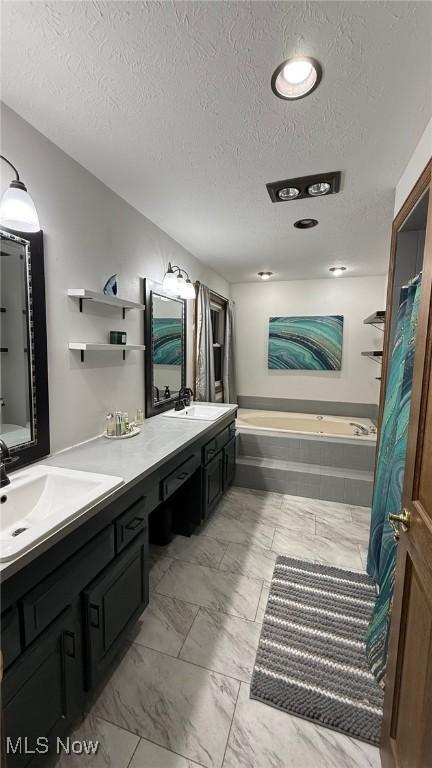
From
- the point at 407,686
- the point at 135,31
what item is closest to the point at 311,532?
the point at 407,686

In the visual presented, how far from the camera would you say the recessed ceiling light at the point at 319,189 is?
185cm

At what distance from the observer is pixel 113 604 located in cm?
123

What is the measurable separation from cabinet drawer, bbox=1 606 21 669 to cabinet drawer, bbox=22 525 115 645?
0.08ft

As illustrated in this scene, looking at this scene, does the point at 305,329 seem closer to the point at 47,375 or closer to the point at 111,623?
the point at 47,375

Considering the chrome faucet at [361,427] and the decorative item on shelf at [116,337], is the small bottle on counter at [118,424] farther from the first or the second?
the chrome faucet at [361,427]

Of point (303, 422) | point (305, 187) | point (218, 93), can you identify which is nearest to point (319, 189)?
point (305, 187)

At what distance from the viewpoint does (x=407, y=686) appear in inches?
34.0

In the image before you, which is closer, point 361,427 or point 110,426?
point 110,426

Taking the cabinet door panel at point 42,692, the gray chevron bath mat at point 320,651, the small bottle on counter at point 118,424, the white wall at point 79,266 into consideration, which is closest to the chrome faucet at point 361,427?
the gray chevron bath mat at point 320,651

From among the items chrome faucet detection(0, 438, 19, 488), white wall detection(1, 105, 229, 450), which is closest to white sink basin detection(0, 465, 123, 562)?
chrome faucet detection(0, 438, 19, 488)

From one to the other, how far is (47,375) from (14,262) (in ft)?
1.70

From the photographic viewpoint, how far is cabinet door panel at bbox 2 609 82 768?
0.83 meters

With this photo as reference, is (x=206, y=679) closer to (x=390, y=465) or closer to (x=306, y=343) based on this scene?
(x=390, y=465)

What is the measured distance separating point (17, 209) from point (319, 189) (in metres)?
1.67
